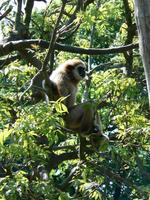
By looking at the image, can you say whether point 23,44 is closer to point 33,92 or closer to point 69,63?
point 33,92

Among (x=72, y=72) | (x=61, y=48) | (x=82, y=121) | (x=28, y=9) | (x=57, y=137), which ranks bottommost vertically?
(x=82, y=121)

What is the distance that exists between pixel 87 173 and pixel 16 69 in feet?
7.19

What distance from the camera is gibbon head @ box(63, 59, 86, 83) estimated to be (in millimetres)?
10454

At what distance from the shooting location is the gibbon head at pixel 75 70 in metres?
10.5

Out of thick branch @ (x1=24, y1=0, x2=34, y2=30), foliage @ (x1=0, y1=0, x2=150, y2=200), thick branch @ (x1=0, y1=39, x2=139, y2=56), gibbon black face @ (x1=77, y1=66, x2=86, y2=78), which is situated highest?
thick branch @ (x1=24, y1=0, x2=34, y2=30)

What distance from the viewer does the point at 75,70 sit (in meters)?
10.4

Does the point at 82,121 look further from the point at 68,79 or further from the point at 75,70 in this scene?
the point at 75,70

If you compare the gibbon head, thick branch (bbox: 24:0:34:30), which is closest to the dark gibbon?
the gibbon head

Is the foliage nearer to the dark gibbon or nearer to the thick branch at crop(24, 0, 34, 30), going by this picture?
the thick branch at crop(24, 0, 34, 30)

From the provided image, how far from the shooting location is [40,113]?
686 centimetres

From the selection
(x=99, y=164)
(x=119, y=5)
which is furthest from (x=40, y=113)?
(x=119, y=5)

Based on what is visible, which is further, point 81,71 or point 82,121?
point 81,71

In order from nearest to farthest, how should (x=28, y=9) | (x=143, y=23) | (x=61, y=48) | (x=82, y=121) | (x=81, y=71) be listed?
(x=143, y=23) → (x=61, y=48) → (x=28, y=9) → (x=82, y=121) → (x=81, y=71)

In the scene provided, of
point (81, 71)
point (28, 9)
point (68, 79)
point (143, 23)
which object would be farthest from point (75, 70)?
point (143, 23)
